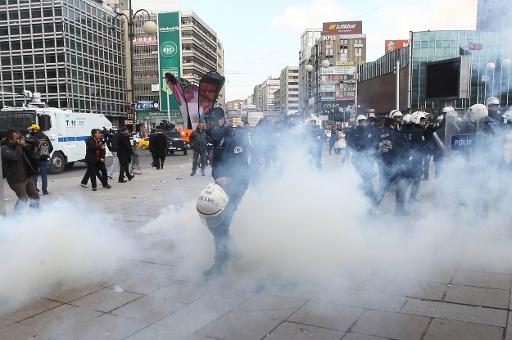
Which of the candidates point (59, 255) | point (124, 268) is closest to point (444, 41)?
point (124, 268)

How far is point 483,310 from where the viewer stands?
11.6ft

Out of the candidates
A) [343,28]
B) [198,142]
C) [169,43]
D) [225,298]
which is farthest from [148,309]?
[343,28]

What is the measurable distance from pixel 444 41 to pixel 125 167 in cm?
1001

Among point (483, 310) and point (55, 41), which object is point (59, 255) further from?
point (55, 41)

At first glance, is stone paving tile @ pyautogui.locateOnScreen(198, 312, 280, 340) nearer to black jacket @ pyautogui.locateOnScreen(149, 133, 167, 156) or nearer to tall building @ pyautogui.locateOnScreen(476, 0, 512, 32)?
tall building @ pyautogui.locateOnScreen(476, 0, 512, 32)

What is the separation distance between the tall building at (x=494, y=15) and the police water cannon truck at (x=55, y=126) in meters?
15.7

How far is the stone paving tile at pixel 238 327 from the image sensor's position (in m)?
3.24

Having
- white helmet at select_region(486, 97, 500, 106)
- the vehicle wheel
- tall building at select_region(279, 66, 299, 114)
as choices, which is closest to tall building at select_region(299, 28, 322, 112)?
tall building at select_region(279, 66, 299, 114)

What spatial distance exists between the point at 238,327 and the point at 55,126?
51.5 ft

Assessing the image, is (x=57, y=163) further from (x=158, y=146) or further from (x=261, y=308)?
(x=261, y=308)

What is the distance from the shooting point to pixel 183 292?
4113 mm

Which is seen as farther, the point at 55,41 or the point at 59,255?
the point at 55,41

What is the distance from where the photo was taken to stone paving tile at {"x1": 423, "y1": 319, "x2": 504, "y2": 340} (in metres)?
3.09

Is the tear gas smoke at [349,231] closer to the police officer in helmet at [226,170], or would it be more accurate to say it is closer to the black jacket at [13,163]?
the police officer in helmet at [226,170]
